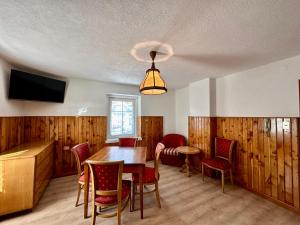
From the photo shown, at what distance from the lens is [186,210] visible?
2.24 m

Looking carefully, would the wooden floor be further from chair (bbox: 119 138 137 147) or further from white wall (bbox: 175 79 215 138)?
white wall (bbox: 175 79 215 138)

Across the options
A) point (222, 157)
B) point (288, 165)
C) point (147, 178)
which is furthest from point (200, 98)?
point (147, 178)

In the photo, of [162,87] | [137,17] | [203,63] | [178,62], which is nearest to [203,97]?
[203,63]

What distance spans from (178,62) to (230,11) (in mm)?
1250

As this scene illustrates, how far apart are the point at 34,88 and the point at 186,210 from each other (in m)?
3.40

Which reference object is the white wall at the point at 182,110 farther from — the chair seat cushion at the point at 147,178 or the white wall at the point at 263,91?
the chair seat cushion at the point at 147,178

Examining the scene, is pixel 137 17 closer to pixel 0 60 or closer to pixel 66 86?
pixel 0 60

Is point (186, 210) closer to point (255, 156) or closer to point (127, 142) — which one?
point (255, 156)

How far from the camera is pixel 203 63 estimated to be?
2594 millimetres

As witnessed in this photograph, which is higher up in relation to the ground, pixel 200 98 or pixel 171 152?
pixel 200 98

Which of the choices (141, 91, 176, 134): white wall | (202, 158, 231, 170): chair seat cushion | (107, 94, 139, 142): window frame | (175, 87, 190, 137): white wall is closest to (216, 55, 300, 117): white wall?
(202, 158, 231, 170): chair seat cushion

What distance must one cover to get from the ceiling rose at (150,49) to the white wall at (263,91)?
1.75m

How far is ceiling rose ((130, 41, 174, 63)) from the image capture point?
1.88m

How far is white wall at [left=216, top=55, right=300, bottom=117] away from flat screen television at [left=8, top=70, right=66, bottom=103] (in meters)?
3.60
